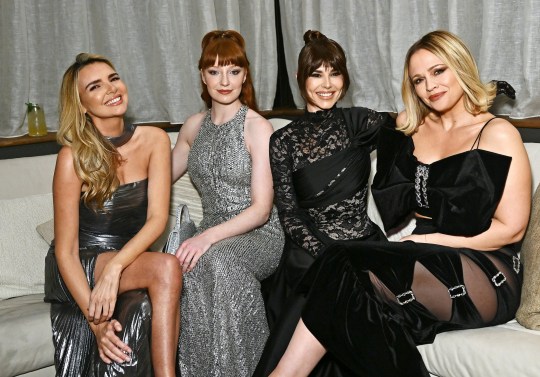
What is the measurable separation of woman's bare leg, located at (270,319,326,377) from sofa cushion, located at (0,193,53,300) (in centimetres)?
123

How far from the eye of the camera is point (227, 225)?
10.1 feet

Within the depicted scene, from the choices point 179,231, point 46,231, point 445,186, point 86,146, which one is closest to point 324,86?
point 445,186

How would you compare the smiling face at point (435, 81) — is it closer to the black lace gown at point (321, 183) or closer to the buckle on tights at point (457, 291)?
the black lace gown at point (321, 183)

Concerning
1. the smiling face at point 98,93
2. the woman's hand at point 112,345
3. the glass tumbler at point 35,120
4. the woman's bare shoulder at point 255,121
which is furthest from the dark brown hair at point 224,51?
the glass tumbler at point 35,120

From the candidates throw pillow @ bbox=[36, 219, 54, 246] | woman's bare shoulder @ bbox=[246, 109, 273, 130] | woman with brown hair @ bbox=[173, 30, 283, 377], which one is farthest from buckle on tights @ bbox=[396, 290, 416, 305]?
throw pillow @ bbox=[36, 219, 54, 246]

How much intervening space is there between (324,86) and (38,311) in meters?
1.34

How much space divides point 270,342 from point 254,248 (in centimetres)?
45

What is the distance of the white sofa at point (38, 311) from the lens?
231 cm

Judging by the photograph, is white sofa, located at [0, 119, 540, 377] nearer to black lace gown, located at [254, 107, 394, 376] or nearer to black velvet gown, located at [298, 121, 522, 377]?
black velvet gown, located at [298, 121, 522, 377]

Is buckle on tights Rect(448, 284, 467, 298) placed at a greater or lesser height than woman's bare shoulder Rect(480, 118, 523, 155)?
lesser

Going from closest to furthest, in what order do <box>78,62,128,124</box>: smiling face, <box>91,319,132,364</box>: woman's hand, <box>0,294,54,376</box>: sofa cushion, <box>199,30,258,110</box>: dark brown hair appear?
1. <box>91,319,132,364</box>: woman's hand
2. <box>0,294,54,376</box>: sofa cushion
3. <box>78,62,128,124</box>: smiling face
4. <box>199,30,258,110</box>: dark brown hair

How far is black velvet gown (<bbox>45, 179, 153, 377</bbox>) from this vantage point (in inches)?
105

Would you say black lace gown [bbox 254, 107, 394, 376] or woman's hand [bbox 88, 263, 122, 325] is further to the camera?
black lace gown [bbox 254, 107, 394, 376]

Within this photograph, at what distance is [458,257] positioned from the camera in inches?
99.3
